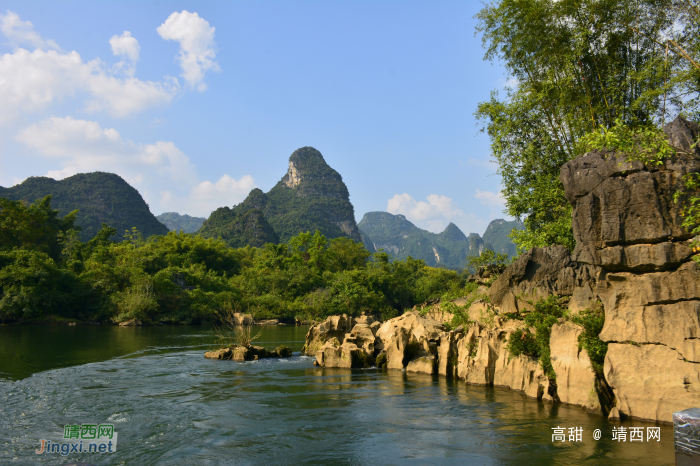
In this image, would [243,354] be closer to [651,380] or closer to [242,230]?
[651,380]

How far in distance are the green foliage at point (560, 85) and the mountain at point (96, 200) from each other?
235 ft

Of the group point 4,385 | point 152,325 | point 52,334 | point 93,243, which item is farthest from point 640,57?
point 93,243

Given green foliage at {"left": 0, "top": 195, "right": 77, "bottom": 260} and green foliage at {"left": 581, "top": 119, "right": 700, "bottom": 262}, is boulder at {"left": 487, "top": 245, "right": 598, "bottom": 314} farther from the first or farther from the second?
green foliage at {"left": 0, "top": 195, "right": 77, "bottom": 260}

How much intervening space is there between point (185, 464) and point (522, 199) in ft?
38.3

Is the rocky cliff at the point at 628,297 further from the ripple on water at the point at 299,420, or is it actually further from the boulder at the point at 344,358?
the boulder at the point at 344,358

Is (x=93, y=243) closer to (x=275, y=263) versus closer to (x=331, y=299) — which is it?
(x=275, y=263)

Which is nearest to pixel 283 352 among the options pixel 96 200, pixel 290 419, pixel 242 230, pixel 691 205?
pixel 290 419

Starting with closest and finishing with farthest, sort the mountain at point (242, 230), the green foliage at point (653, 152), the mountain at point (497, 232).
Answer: the green foliage at point (653, 152) < the mountain at point (242, 230) < the mountain at point (497, 232)

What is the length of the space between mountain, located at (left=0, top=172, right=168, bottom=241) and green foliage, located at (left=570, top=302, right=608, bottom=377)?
247 feet

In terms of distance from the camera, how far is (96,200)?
261ft

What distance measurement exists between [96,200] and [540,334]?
85345mm

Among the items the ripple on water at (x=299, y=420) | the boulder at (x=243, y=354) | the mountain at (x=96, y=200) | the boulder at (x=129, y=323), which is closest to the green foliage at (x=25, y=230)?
the boulder at (x=129, y=323)

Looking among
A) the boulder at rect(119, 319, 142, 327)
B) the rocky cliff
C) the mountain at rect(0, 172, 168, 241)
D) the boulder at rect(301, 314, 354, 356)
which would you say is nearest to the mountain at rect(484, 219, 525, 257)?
the mountain at rect(0, 172, 168, 241)

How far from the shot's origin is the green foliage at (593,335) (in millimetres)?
8375
